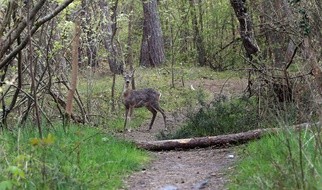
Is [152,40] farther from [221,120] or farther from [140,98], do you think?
[221,120]

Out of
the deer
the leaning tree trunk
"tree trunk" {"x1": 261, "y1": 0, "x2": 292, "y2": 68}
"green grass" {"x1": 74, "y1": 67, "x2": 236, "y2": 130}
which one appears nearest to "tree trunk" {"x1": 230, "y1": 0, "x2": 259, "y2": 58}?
"tree trunk" {"x1": 261, "y1": 0, "x2": 292, "y2": 68}

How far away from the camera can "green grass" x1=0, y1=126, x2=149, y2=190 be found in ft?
18.1

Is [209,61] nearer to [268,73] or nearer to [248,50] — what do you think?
[248,50]

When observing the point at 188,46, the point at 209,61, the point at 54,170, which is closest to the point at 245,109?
the point at 54,170

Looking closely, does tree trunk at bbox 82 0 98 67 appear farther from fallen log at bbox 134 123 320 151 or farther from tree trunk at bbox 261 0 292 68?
fallen log at bbox 134 123 320 151

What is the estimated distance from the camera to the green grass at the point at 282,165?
15.7 ft

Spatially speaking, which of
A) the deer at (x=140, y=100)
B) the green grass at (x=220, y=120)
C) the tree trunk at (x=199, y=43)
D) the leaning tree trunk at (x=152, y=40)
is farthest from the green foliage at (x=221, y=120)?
the tree trunk at (x=199, y=43)

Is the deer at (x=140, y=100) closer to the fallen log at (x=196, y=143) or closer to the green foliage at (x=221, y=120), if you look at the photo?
the green foliage at (x=221, y=120)

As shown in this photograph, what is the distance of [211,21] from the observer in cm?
2441

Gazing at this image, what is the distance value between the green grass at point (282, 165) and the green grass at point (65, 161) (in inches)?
60.3

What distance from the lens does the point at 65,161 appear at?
6.49m

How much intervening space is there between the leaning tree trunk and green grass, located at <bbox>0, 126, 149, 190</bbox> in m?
15.3

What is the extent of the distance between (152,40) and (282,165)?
19.9 meters

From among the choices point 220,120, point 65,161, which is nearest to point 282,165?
point 65,161
